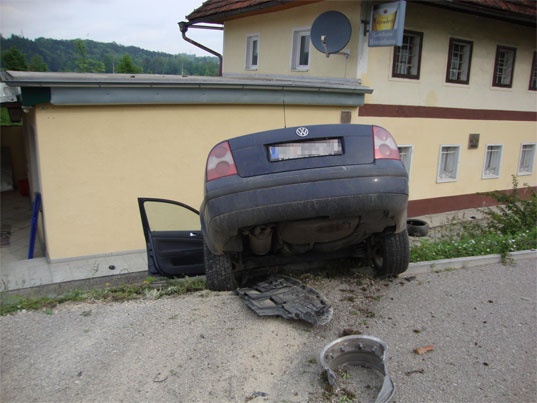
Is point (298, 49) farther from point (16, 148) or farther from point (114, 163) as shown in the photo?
point (16, 148)

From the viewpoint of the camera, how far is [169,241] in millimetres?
5238

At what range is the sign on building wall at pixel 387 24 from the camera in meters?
9.52

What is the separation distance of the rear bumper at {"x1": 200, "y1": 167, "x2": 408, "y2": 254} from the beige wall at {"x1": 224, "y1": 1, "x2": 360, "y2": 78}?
7.73 metres

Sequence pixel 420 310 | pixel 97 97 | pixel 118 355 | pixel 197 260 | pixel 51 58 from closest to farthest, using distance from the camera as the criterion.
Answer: pixel 118 355 < pixel 420 310 < pixel 197 260 < pixel 97 97 < pixel 51 58

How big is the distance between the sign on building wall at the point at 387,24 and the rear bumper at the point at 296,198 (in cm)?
694

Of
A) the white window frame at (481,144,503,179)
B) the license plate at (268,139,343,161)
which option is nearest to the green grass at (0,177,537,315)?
the license plate at (268,139,343,161)

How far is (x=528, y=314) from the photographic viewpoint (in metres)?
4.02

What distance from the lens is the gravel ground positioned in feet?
9.10

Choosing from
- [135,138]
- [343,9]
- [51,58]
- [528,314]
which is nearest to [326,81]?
[343,9]

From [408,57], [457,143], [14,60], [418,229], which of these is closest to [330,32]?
[408,57]

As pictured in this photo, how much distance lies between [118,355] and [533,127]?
1565 centimetres

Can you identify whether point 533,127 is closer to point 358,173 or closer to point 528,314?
point 528,314

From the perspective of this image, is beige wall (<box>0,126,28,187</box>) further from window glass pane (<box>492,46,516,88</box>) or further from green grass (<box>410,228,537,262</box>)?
window glass pane (<box>492,46,516,88</box>)

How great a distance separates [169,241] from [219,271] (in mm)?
1302
